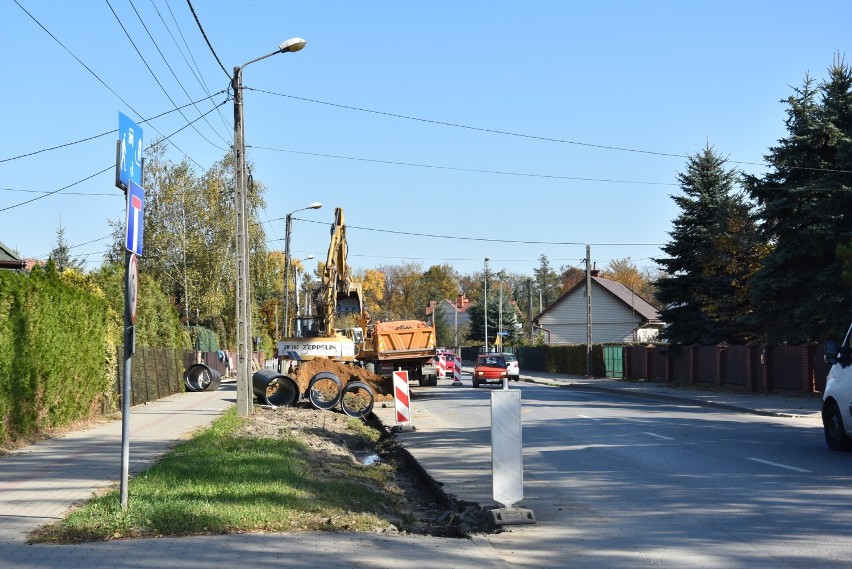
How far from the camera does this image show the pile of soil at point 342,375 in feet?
94.3

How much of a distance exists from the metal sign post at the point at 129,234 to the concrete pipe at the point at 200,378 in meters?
27.8

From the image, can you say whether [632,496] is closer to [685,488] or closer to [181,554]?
[685,488]

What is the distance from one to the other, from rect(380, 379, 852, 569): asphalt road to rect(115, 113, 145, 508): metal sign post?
344 centimetres

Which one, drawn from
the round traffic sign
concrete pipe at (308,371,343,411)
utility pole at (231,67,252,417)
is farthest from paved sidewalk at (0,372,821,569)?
concrete pipe at (308,371,343,411)

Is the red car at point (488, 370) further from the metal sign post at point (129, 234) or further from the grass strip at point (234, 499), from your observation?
the metal sign post at point (129, 234)

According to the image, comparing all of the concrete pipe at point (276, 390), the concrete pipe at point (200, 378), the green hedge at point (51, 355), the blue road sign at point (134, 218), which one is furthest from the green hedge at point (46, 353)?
the concrete pipe at point (200, 378)

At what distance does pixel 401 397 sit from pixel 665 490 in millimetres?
9834

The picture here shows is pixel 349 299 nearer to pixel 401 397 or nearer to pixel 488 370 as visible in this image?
pixel 488 370

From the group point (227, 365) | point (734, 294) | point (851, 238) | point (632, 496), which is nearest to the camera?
point (632, 496)

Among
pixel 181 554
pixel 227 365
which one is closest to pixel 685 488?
pixel 181 554

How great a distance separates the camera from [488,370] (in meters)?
44.0

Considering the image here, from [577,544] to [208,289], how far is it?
4846 centimetres

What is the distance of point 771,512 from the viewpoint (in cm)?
950

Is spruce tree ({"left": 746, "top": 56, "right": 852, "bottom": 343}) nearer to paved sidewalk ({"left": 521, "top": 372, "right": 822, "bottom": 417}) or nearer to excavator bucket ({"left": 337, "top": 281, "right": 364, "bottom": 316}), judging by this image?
paved sidewalk ({"left": 521, "top": 372, "right": 822, "bottom": 417})
